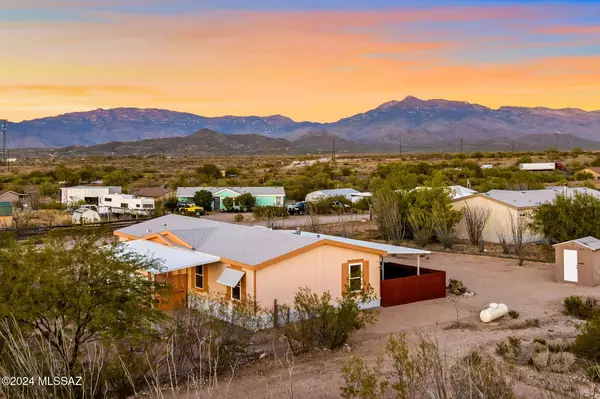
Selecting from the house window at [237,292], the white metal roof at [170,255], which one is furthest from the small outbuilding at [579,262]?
the white metal roof at [170,255]

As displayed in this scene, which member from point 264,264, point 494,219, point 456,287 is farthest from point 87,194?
point 264,264

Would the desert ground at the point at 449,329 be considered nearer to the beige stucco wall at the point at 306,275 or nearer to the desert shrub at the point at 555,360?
the desert shrub at the point at 555,360

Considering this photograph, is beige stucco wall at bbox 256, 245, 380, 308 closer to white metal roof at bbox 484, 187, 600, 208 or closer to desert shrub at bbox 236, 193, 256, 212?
white metal roof at bbox 484, 187, 600, 208

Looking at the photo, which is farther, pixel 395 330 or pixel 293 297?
pixel 293 297

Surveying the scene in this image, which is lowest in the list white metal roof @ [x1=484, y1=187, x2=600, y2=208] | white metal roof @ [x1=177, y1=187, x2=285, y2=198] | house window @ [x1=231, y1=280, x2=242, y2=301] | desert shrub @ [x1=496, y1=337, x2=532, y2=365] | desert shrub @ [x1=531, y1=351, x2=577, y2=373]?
desert shrub @ [x1=496, y1=337, x2=532, y2=365]

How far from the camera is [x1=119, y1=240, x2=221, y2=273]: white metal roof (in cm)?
1969

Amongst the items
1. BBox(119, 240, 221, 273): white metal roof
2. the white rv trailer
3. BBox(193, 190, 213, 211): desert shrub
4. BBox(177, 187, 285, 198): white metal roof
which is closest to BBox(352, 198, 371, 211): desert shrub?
BBox(177, 187, 285, 198): white metal roof

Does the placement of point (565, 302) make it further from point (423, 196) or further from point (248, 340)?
point (423, 196)

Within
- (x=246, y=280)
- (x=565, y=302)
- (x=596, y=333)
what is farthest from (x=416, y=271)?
(x=596, y=333)

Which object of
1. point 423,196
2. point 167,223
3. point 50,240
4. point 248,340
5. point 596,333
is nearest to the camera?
point 50,240

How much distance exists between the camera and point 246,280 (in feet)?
62.8

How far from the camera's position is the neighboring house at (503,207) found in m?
36.1

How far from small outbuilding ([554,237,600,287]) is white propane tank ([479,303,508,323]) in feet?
20.6

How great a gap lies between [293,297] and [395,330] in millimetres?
3195
